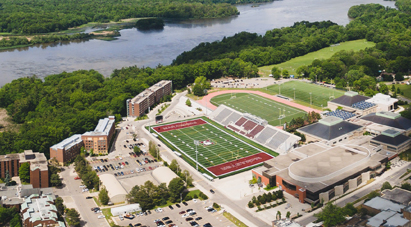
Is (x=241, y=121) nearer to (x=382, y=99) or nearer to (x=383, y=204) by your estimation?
(x=382, y=99)

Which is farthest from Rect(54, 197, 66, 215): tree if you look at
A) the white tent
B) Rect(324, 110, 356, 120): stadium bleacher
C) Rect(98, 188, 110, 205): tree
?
Rect(324, 110, 356, 120): stadium bleacher

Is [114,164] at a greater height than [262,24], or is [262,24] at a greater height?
[262,24]

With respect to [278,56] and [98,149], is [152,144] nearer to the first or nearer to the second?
[98,149]

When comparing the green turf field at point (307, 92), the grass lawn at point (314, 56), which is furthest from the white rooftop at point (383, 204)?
the grass lawn at point (314, 56)

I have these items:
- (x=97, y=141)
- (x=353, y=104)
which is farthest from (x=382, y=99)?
(x=97, y=141)

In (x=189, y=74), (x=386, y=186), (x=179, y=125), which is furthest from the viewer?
(x=189, y=74)

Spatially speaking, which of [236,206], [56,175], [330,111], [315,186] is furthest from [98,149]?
[330,111]
